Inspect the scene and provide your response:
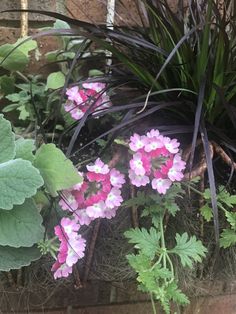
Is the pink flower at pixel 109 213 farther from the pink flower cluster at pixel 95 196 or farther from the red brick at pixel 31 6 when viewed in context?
the red brick at pixel 31 6

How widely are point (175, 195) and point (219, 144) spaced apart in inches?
8.2

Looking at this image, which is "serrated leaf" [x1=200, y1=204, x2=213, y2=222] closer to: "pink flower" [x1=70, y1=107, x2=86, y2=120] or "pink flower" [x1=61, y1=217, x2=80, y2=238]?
"pink flower" [x1=61, y1=217, x2=80, y2=238]

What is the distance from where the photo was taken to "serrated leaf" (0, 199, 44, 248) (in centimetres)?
91

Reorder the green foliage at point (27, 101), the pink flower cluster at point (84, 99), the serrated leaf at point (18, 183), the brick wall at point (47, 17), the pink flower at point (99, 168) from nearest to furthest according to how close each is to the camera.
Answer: the serrated leaf at point (18, 183) → the pink flower at point (99, 168) → the pink flower cluster at point (84, 99) → the green foliage at point (27, 101) → the brick wall at point (47, 17)

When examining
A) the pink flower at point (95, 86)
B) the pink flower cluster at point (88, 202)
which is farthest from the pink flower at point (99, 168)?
the pink flower at point (95, 86)

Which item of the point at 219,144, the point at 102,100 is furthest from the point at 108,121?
the point at 219,144

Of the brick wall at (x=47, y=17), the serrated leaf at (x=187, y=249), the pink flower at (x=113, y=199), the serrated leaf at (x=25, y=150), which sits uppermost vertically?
the brick wall at (x=47, y=17)

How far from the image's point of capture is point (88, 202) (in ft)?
3.17

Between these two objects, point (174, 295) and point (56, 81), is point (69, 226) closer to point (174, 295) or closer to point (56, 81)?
point (174, 295)

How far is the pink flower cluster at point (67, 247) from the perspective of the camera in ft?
3.06

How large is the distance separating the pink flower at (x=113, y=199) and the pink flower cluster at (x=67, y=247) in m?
0.07

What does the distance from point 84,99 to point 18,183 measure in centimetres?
39

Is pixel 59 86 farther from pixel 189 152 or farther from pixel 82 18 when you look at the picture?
pixel 189 152

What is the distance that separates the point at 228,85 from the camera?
1160 millimetres
